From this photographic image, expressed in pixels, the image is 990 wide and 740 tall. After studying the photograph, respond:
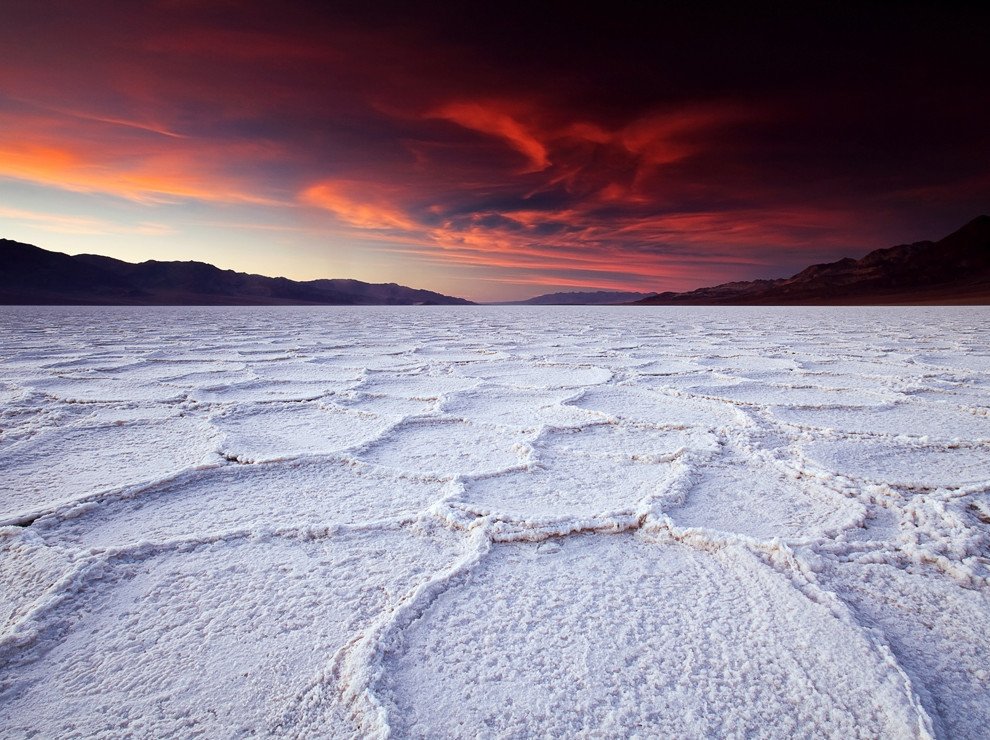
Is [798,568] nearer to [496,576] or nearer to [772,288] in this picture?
[496,576]

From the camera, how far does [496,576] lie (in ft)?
2.74

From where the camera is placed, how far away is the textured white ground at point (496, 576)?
588 millimetres

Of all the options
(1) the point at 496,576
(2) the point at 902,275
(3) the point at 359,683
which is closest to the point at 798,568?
(1) the point at 496,576

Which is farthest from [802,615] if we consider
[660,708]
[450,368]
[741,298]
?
[741,298]

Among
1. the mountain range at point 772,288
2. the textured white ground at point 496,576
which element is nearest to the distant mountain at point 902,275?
the mountain range at point 772,288

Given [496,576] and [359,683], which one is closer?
[359,683]

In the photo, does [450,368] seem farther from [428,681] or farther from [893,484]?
[428,681]

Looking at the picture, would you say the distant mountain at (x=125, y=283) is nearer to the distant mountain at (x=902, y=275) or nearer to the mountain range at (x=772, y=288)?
the mountain range at (x=772, y=288)

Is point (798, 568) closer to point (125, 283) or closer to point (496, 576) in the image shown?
point (496, 576)

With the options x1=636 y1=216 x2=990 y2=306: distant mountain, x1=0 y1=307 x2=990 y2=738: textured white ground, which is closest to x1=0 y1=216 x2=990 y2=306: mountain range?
x1=636 y1=216 x2=990 y2=306: distant mountain

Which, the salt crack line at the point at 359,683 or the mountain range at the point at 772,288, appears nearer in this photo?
the salt crack line at the point at 359,683

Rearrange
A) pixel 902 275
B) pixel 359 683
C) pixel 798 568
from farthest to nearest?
pixel 902 275
pixel 798 568
pixel 359 683

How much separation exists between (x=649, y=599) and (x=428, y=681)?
0.35 m

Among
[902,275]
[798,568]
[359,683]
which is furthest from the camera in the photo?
[902,275]
